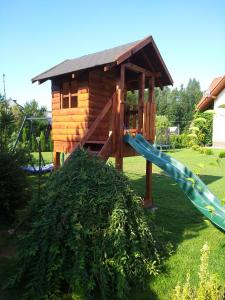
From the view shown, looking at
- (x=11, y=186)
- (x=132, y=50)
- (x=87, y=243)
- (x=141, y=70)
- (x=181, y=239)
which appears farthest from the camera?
(x=141, y=70)

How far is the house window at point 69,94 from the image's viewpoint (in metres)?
8.37

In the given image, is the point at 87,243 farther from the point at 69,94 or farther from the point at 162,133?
the point at 162,133

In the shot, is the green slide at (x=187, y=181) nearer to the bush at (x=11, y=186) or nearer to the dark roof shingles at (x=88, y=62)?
the dark roof shingles at (x=88, y=62)

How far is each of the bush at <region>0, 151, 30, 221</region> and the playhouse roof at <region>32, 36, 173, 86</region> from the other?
107 inches

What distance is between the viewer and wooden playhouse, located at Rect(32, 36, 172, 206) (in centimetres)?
729

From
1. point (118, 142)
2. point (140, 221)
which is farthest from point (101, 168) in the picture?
point (118, 142)

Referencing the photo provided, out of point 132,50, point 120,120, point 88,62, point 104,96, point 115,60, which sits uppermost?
point 132,50

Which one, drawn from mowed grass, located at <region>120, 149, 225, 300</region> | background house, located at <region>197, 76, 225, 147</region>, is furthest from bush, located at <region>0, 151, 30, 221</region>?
background house, located at <region>197, 76, 225, 147</region>

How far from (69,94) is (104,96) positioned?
101cm

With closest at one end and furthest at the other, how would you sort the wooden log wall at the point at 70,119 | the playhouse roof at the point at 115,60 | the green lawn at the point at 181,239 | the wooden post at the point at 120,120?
1. the green lawn at the point at 181,239
2. the playhouse roof at the point at 115,60
3. the wooden post at the point at 120,120
4. the wooden log wall at the point at 70,119

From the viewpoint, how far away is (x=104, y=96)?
8281mm

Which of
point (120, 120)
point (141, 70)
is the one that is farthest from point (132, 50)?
point (120, 120)

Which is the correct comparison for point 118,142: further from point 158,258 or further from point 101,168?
point 158,258

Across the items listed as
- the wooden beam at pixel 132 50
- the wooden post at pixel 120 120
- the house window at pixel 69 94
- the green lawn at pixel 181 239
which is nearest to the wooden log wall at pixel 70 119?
the house window at pixel 69 94
